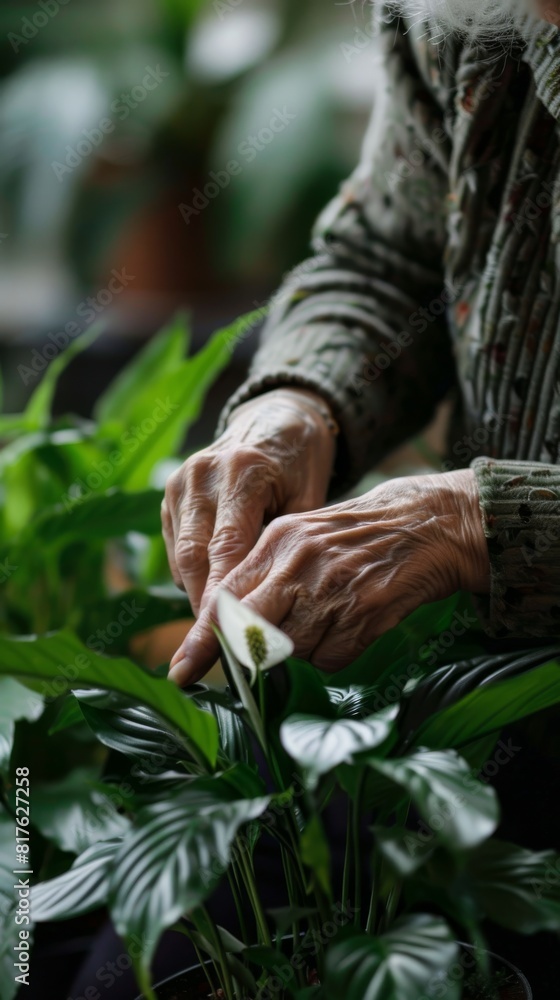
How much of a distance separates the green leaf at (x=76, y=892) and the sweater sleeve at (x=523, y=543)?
0.29 metres

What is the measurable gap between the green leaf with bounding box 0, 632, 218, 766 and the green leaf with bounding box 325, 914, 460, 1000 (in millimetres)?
128

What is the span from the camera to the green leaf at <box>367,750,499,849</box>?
0.37 m

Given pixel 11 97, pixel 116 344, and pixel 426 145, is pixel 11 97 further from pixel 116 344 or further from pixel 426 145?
pixel 426 145

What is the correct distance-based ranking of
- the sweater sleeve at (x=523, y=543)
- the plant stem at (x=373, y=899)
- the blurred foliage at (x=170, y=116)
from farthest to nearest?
the blurred foliage at (x=170, y=116), the sweater sleeve at (x=523, y=543), the plant stem at (x=373, y=899)

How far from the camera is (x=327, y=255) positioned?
98 centimetres

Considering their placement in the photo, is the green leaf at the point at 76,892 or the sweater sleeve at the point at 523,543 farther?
the sweater sleeve at the point at 523,543

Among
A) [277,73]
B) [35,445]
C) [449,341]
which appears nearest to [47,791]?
[35,445]

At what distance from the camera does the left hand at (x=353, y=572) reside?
0.60 metres

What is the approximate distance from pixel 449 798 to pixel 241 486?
1.21 ft

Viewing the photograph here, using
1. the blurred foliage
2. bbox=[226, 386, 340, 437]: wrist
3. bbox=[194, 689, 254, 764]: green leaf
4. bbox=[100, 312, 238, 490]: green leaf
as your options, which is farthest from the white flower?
the blurred foliage

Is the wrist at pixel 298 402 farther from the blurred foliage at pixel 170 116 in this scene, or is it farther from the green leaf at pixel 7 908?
the blurred foliage at pixel 170 116

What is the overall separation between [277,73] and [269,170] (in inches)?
9.5

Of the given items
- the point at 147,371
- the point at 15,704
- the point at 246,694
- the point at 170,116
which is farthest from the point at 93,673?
the point at 170,116

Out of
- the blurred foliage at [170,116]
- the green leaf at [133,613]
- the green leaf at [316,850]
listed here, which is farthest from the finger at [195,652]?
the blurred foliage at [170,116]
